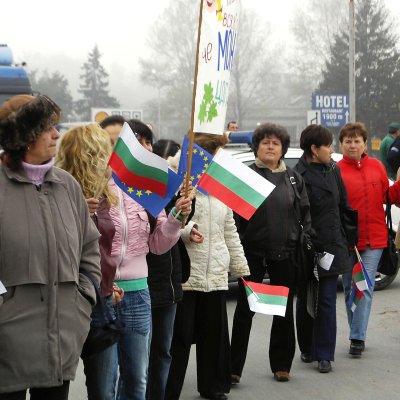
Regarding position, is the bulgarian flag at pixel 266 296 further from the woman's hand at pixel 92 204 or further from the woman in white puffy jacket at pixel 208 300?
the woman's hand at pixel 92 204

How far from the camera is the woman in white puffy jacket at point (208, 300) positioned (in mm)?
6109

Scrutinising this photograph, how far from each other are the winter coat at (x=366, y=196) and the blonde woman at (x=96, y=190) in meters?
3.53

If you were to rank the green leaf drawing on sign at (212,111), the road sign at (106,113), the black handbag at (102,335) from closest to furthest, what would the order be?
1. the black handbag at (102,335)
2. the green leaf drawing on sign at (212,111)
3. the road sign at (106,113)

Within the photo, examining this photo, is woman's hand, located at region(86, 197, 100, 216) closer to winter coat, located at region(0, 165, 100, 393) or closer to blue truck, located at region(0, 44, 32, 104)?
winter coat, located at region(0, 165, 100, 393)

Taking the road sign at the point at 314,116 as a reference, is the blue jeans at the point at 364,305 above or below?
below

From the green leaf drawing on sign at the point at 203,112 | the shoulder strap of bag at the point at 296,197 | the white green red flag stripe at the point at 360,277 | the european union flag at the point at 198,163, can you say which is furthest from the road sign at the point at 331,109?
the green leaf drawing on sign at the point at 203,112

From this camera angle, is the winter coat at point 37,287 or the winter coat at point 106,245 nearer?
the winter coat at point 37,287

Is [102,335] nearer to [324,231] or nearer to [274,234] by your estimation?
[274,234]

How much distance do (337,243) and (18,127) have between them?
163 inches

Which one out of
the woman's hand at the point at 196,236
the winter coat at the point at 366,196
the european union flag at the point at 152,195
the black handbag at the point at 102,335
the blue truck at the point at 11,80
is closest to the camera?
the black handbag at the point at 102,335

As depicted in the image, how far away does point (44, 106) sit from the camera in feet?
12.3

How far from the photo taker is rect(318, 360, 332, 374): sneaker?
7254mm

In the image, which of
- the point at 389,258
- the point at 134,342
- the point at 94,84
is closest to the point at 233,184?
the point at 134,342

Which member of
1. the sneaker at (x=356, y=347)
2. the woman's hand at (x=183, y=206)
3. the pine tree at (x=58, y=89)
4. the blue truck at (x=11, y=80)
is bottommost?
the sneaker at (x=356, y=347)
